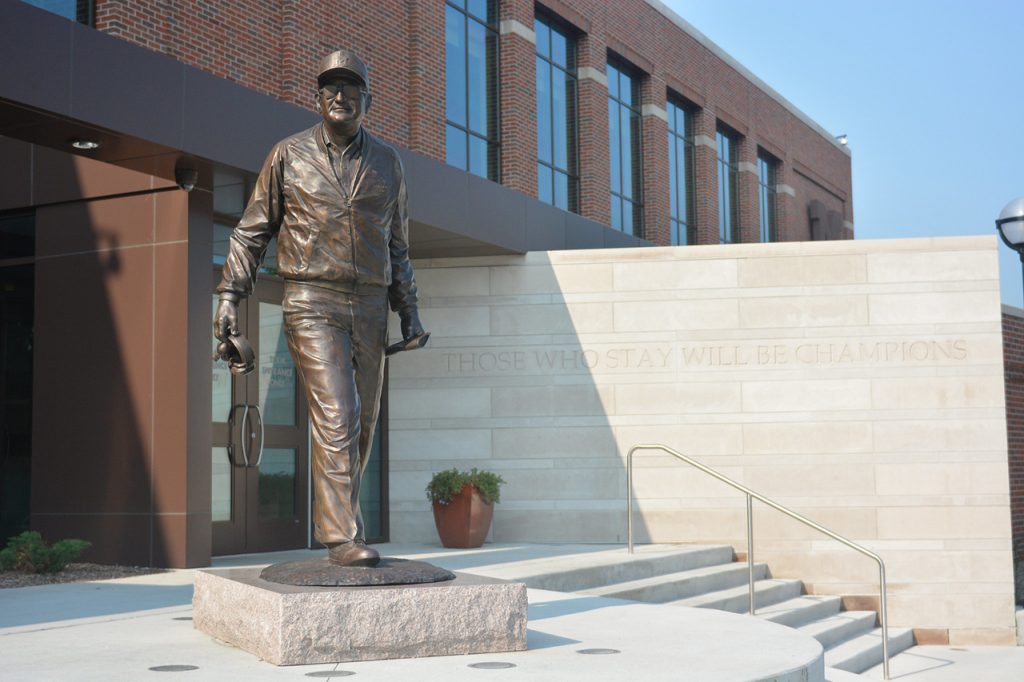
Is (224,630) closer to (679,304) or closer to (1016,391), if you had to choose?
(679,304)

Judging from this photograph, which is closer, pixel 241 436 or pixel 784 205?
pixel 241 436

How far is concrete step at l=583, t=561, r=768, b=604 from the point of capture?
12.1 m

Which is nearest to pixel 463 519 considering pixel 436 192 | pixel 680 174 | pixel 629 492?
pixel 629 492

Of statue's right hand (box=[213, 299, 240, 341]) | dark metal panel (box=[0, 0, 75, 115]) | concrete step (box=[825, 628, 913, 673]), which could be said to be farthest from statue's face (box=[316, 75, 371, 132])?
concrete step (box=[825, 628, 913, 673])

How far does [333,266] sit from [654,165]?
1743 centimetres

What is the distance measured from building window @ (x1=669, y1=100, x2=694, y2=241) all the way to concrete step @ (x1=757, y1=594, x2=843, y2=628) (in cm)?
1127

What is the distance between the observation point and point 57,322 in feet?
42.2

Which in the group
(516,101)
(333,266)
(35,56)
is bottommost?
(333,266)

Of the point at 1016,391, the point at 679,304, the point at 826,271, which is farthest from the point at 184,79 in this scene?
the point at 1016,391

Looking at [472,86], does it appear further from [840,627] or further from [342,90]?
[342,90]

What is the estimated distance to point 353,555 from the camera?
6609 mm

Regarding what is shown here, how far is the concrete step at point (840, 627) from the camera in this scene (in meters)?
12.8

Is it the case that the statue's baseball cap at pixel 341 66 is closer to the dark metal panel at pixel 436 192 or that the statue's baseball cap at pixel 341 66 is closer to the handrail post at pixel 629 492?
the dark metal panel at pixel 436 192

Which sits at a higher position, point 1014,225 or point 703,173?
point 703,173
